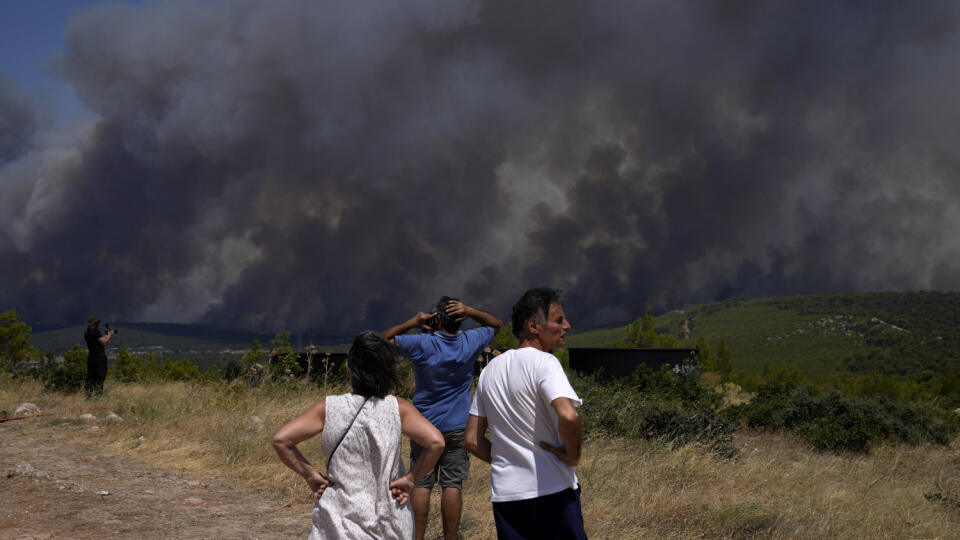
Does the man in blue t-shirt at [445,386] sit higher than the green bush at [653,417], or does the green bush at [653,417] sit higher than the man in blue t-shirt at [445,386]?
the man in blue t-shirt at [445,386]

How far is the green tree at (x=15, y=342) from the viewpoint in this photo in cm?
1962

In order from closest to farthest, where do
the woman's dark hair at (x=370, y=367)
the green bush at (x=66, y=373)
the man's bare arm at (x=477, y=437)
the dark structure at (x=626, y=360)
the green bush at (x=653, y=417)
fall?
the woman's dark hair at (x=370, y=367)
the man's bare arm at (x=477, y=437)
the green bush at (x=653, y=417)
the green bush at (x=66, y=373)
the dark structure at (x=626, y=360)

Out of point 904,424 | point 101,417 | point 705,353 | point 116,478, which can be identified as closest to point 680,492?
point 116,478

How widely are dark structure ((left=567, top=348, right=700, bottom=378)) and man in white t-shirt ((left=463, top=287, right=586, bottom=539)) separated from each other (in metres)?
13.8

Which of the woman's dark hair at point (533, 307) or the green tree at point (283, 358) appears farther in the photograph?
the green tree at point (283, 358)

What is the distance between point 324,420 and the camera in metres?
3.08

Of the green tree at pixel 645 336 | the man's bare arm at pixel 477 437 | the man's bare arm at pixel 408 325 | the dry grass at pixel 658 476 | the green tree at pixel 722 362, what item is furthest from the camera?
the green tree at pixel 722 362

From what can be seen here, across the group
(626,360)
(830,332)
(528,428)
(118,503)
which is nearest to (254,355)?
(118,503)

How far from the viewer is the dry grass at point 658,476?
6.00m

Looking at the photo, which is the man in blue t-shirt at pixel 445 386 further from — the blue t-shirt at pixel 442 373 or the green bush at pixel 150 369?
the green bush at pixel 150 369

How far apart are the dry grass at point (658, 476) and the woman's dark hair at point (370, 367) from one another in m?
3.10

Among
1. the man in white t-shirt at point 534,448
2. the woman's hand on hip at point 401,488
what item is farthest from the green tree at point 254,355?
the man in white t-shirt at point 534,448

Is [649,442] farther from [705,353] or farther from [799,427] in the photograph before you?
[705,353]

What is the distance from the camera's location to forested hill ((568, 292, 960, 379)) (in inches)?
2484
